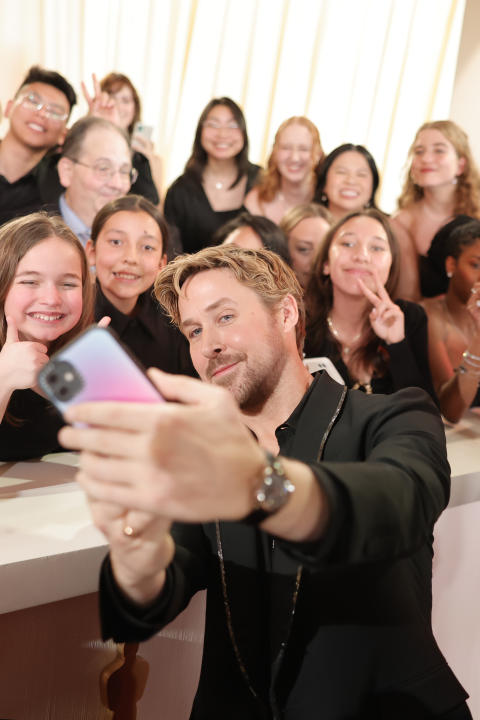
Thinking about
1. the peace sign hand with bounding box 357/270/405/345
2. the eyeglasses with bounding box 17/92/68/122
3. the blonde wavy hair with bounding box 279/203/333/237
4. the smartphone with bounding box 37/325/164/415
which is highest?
the eyeglasses with bounding box 17/92/68/122

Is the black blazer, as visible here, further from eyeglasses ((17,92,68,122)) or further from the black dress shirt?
eyeglasses ((17,92,68,122))

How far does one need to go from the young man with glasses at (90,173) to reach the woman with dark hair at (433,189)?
112cm

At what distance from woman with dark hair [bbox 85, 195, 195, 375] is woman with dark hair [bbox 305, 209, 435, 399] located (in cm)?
44

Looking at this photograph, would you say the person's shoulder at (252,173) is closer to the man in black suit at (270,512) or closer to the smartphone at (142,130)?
the smartphone at (142,130)

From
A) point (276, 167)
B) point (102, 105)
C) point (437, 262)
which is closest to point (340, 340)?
point (437, 262)

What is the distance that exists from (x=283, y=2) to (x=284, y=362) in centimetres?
342

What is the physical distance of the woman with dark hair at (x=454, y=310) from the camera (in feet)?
7.36

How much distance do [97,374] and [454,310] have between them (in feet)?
7.05

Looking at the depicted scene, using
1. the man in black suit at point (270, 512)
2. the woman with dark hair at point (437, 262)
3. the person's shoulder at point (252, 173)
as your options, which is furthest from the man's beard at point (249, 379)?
the person's shoulder at point (252, 173)

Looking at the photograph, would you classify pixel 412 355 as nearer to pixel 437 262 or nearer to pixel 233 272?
pixel 437 262

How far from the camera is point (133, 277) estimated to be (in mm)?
1951

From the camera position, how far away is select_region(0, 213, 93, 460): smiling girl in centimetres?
141

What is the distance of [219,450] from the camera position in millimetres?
502

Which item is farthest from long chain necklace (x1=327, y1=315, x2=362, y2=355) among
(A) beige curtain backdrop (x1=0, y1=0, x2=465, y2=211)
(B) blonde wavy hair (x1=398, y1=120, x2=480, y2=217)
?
(A) beige curtain backdrop (x1=0, y1=0, x2=465, y2=211)
